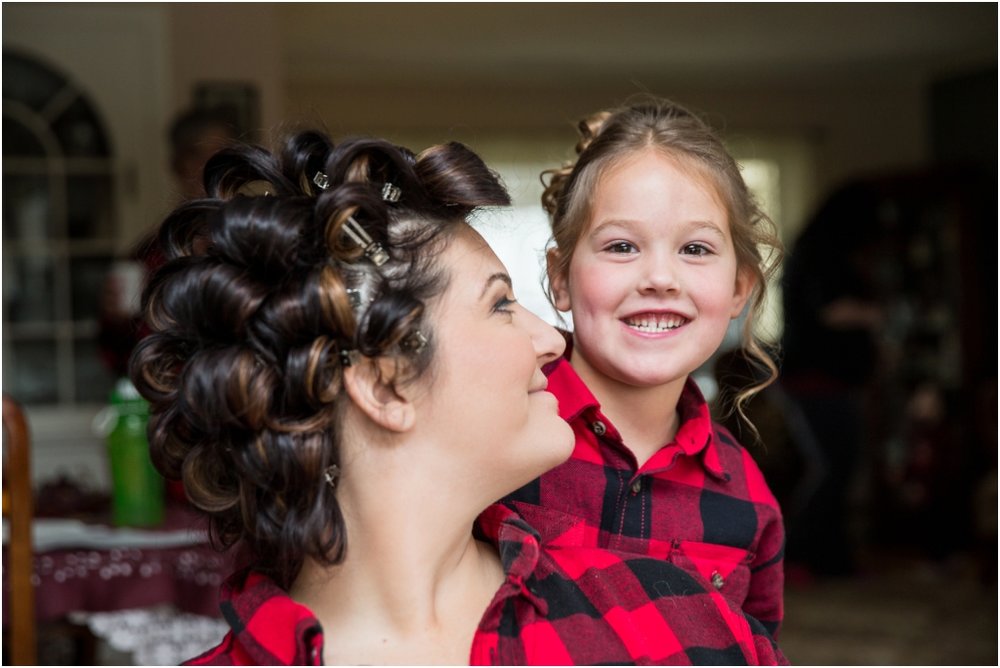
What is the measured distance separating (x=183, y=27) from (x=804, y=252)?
2.78 metres

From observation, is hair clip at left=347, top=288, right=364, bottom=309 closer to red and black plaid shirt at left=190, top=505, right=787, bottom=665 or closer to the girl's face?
red and black plaid shirt at left=190, top=505, right=787, bottom=665

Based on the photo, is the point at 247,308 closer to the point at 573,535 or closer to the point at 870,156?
the point at 573,535

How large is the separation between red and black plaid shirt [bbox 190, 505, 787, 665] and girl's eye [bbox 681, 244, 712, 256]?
1.32 ft

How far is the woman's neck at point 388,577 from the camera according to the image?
3.54 feet

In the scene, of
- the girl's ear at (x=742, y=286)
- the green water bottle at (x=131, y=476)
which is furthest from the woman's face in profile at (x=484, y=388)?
the green water bottle at (x=131, y=476)

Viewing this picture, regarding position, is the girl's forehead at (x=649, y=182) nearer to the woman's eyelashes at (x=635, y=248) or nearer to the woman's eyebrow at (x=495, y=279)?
the woman's eyelashes at (x=635, y=248)

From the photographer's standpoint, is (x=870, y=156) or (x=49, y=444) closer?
(x=49, y=444)

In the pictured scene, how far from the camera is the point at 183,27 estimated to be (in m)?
4.71

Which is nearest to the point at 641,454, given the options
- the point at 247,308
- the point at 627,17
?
the point at 247,308

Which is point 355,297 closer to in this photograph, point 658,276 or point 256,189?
point 256,189

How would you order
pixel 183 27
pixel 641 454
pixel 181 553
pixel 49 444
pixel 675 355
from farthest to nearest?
1. pixel 183 27
2. pixel 49 444
3. pixel 181 553
4. pixel 641 454
5. pixel 675 355

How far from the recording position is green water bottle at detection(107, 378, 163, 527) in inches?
88.0

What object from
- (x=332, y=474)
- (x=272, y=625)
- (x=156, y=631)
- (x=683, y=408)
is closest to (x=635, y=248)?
(x=683, y=408)

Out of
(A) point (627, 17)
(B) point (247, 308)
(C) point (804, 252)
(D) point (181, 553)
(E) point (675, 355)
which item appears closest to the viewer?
(B) point (247, 308)
